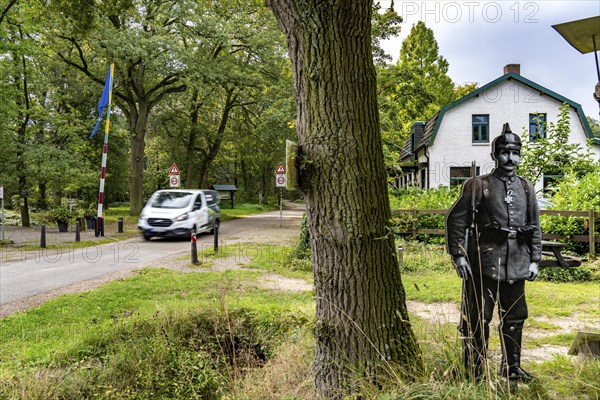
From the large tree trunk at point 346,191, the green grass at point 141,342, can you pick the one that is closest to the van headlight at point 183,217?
the green grass at point 141,342

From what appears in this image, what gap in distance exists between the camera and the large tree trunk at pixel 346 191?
3.31 metres

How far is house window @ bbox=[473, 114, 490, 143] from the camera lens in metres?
22.3

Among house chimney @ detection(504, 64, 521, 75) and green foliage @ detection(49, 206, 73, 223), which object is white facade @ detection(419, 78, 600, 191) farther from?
green foliage @ detection(49, 206, 73, 223)

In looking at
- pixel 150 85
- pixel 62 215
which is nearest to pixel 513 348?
pixel 62 215

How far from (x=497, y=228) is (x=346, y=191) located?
1.25 meters

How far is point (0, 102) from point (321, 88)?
17.5 metres

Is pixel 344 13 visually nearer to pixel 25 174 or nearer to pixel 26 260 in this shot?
pixel 26 260

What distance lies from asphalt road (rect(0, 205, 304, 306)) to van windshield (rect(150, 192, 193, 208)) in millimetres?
1358

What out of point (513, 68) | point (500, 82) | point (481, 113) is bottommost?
point (481, 113)

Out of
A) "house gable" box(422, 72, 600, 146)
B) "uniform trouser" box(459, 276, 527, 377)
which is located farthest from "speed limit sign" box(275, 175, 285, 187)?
"uniform trouser" box(459, 276, 527, 377)

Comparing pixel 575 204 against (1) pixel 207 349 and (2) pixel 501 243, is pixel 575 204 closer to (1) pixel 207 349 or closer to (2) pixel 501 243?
A: (2) pixel 501 243

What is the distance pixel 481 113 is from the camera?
2239 centimetres

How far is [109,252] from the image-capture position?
13.2 metres

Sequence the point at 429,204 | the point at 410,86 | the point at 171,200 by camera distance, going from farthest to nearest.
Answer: the point at 410,86 < the point at 171,200 < the point at 429,204
